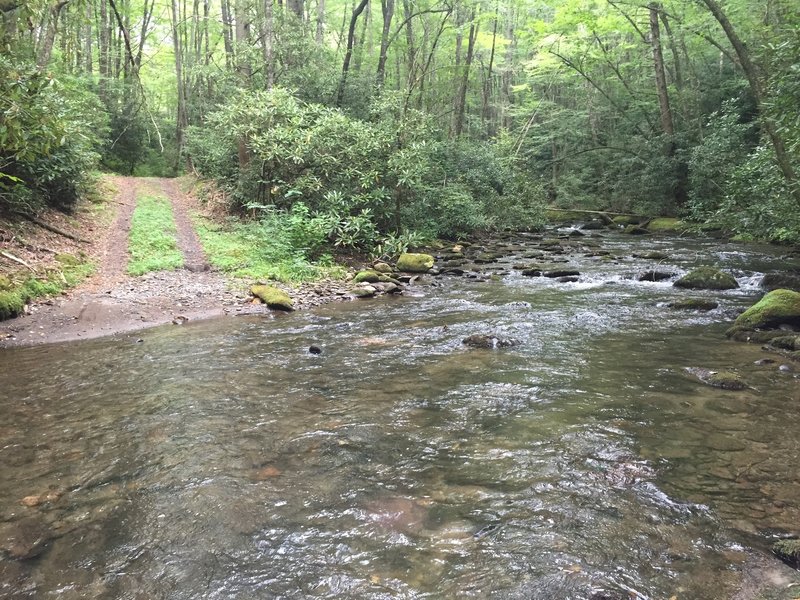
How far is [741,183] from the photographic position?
12.6 metres

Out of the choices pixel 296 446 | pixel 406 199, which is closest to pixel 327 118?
pixel 406 199

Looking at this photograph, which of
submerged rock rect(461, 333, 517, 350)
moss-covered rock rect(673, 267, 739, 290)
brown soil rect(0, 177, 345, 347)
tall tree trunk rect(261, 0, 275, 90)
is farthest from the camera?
tall tree trunk rect(261, 0, 275, 90)

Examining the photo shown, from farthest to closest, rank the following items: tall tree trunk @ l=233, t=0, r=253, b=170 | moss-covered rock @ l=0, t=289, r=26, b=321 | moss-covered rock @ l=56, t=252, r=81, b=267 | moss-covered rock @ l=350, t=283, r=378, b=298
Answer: tall tree trunk @ l=233, t=0, r=253, b=170 → moss-covered rock @ l=350, t=283, r=378, b=298 → moss-covered rock @ l=56, t=252, r=81, b=267 → moss-covered rock @ l=0, t=289, r=26, b=321

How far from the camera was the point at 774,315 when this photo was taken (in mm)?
8445

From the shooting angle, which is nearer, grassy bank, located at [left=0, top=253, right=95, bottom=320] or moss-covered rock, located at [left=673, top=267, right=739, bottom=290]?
grassy bank, located at [left=0, top=253, right=95, bottom=320]

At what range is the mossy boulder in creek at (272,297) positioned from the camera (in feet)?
35.2

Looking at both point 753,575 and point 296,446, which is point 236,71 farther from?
point 753,575

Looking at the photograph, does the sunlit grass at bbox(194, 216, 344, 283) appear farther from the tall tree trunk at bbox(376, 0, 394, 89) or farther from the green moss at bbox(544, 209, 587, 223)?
the green moss at bbox(544, 209, 587, 223)

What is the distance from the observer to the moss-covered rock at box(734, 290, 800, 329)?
332 inches

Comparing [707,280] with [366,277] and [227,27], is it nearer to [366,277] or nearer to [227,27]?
[366,277]

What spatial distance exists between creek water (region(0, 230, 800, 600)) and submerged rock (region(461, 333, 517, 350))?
17 centimetres

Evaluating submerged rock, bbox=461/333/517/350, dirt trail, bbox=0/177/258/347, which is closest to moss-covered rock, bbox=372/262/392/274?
dirt trail, bbox=0/177/258/347

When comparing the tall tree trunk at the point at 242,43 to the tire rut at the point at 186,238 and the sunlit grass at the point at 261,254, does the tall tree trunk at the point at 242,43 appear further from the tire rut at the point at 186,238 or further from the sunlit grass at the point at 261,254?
the sunlit grass at the point at 261,254

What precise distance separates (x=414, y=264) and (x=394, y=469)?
35.7 ft
